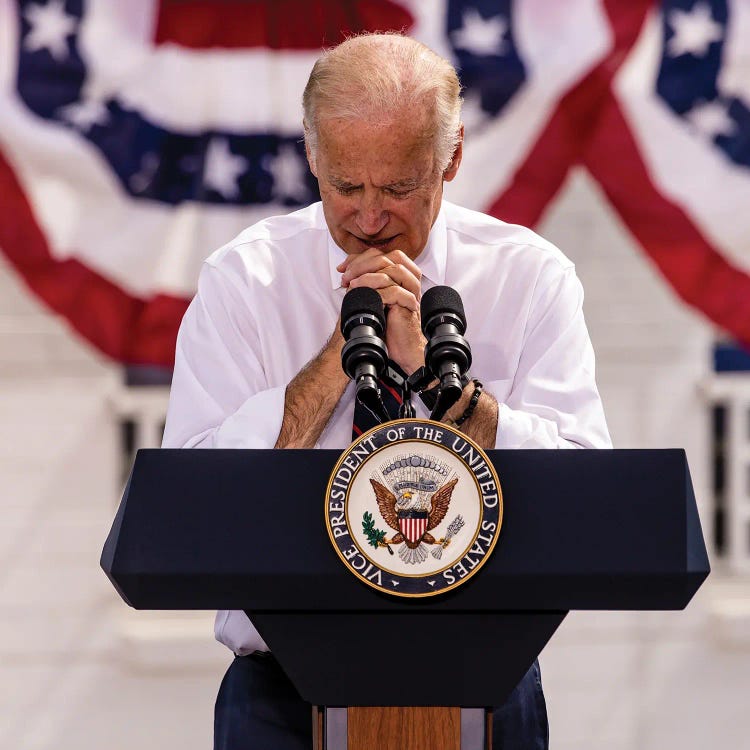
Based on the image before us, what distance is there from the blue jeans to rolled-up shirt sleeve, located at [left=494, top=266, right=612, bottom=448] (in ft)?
1.18

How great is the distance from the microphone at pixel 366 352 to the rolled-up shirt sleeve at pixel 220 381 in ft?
0.87

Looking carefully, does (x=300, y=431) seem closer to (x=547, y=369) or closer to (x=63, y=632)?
(x=547, y=369)

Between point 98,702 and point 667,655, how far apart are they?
1.96m

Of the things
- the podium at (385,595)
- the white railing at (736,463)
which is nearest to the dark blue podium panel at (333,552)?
the podium at (385,595)

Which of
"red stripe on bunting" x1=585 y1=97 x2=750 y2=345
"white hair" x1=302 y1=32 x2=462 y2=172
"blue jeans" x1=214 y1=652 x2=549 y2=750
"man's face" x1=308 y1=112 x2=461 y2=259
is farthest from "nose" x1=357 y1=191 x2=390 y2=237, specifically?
"red stripe on bunting" x1=585 y1=97 x2=750 y2=345

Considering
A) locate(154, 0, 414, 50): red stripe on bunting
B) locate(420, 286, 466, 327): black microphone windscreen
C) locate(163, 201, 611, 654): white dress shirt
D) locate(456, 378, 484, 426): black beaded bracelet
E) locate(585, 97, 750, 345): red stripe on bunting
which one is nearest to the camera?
locate(420, 286, 466, 327): black microphone windscreen

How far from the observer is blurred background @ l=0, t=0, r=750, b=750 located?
416 centimetres

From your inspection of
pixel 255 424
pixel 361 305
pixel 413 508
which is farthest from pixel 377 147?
pixel 413 508

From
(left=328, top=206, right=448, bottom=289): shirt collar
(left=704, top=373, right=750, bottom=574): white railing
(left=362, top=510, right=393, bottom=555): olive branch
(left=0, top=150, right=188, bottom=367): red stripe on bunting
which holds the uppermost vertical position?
(left=362, top=510, right=393, bottom=555): olive branch

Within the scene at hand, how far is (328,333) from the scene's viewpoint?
Answer: 7.00 ft

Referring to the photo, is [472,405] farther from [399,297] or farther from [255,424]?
[255,424]

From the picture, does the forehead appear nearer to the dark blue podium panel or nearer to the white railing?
the dark blue podium panel

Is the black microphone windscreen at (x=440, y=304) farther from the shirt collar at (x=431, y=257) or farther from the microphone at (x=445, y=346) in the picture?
the shirt collar at (x=431, y=257)

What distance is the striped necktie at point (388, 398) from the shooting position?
158 cm
